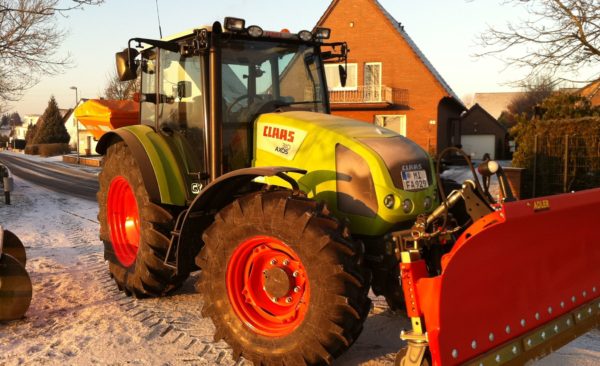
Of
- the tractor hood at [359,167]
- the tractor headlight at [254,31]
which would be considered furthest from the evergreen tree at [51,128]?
the tractor hood at [359,167]

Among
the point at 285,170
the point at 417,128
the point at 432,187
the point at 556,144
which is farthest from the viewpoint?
the point at 417,128

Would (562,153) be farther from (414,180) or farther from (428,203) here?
(414,180)

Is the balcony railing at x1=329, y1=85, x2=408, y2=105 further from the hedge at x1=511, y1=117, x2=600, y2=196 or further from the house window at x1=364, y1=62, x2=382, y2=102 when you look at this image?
the hedge at x1=511, y1=117, x2=600, y2=196

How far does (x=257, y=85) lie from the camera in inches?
185

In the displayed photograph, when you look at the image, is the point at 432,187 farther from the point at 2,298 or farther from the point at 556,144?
the point at 556,144

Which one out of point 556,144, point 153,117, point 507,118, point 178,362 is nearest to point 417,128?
point 556,144

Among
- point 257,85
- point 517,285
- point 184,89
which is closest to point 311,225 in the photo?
point 517,285

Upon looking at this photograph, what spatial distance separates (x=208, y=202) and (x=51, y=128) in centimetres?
6044

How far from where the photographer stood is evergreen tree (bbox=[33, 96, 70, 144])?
58125mm

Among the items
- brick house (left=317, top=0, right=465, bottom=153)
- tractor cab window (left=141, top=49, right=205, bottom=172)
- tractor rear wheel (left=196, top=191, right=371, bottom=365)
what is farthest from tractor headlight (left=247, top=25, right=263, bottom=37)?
brick house (left=317, top=0, right=465, bottom=153)

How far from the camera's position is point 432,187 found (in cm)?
407

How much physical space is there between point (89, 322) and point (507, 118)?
5498 cm

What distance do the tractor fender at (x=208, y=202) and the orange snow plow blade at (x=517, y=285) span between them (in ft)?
4.41

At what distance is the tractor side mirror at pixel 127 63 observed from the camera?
4785mm
